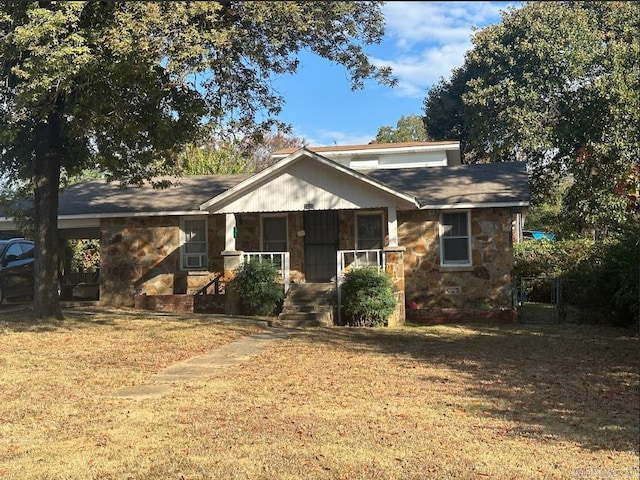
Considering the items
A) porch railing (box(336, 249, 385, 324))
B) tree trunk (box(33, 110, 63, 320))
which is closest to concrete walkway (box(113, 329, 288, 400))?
porch railing (box(336, 249, 385, 324))

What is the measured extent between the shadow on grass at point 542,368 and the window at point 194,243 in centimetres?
605

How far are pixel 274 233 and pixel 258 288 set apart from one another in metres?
2.86

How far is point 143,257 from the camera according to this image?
18.1 meters

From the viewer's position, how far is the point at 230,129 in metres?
13.0

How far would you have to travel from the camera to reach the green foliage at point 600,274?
41.2ft

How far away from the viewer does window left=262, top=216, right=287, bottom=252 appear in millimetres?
17656

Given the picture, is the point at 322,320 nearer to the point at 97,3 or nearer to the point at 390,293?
the point at 390,293

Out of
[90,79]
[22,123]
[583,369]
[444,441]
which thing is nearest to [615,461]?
[444,441]

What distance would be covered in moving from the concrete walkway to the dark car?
7814 millimetres

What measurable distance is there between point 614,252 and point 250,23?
31.8 ft

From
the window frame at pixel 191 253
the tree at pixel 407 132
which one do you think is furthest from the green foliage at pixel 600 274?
the tree at pixel 407 132

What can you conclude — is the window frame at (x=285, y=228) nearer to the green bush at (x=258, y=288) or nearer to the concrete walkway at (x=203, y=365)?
the green bush at (x=258, y=288)

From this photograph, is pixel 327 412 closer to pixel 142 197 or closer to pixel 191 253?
pixel 191 253

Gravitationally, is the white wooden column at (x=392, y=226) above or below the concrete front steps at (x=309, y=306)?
above
